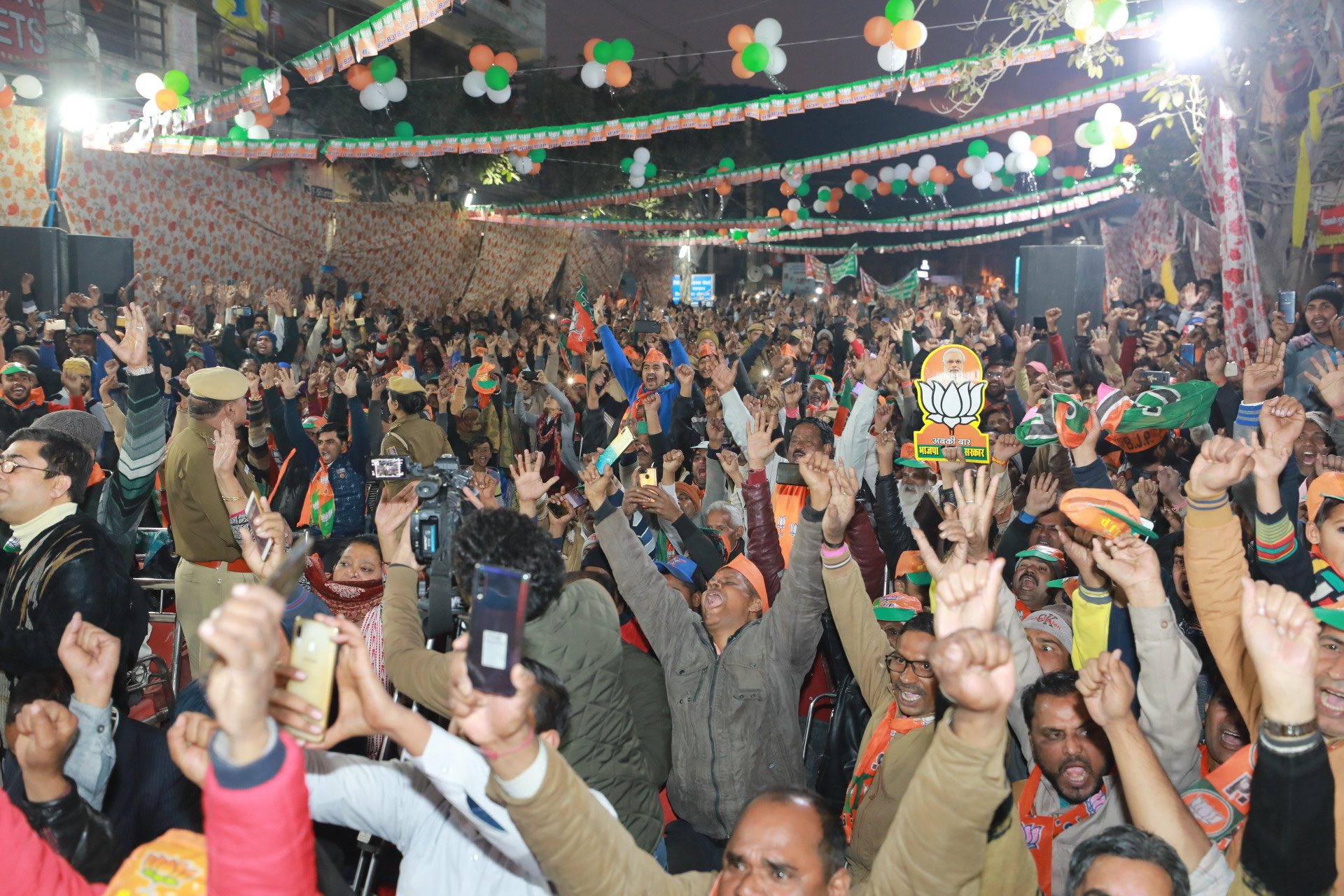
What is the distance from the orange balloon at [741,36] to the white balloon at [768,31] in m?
0.07

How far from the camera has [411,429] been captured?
587 cm

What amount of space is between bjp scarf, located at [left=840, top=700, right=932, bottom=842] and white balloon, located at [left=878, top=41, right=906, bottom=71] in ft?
26.9

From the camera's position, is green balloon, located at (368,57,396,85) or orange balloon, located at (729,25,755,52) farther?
green balloon, located at (368,57,396,85)

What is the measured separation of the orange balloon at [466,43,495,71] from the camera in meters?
12.0

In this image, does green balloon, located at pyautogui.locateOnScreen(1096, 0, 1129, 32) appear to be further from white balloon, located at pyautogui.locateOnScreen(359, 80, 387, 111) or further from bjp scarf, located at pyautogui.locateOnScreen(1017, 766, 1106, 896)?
white balloon, located at pyautogui.locateOnScreen(359, 80, 387, 111)

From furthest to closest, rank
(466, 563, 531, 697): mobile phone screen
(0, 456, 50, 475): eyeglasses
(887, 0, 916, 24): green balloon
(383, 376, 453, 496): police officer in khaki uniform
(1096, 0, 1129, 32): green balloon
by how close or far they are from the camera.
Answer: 1. (887, 0, 916, 24): green balloon
2. (1096, 0, 1129, 32): green balloon
3. (383, 376, 453, 496): police officer in khaki uniform
4. (0, 456, 50, 475): eyeglasses
5. (466, 563, 531, 697): mobile phone screen

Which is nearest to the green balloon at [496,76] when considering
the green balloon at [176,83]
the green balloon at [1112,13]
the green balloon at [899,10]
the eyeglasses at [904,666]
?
the green balloon at [176,83]

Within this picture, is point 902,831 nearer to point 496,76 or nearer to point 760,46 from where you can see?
point 760,46

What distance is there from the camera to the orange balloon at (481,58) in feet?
39.2

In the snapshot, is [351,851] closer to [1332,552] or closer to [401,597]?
[401,597]

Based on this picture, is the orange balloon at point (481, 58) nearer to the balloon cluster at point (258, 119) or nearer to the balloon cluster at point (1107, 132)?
the balloon cluster at point (258, 119)

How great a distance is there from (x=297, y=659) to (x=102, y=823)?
1.14m

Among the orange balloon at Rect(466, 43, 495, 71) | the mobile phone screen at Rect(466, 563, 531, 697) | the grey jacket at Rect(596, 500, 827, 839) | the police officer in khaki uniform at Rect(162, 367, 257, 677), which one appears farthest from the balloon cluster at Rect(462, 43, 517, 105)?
the mobile phone screen at Rect(466, 563, 531, 697)

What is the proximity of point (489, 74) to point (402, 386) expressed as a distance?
7.75 metres
